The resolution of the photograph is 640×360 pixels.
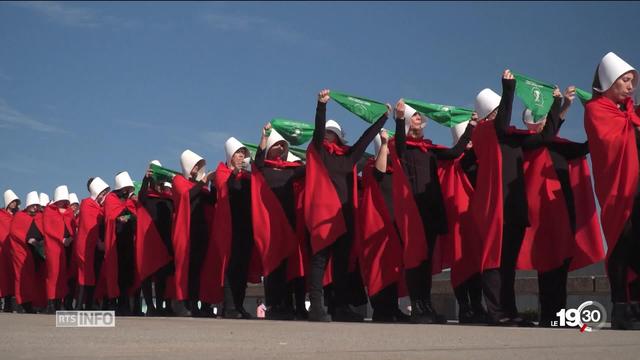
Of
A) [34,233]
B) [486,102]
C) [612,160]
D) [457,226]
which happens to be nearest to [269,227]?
[457,226]

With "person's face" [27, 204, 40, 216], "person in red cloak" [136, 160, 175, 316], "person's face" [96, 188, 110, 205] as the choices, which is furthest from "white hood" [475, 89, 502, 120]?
"person's face" [27, 204, 40, 216]

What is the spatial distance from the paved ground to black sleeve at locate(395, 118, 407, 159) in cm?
267

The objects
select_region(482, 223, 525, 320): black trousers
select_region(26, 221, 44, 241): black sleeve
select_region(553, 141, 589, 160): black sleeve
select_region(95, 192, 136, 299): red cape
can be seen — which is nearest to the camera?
select_region(482, 223, 525, 320): black trousers

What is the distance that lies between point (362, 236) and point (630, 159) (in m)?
3.21

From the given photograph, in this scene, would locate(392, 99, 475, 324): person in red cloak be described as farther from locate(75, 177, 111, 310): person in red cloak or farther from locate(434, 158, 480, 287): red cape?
locate(75, 177, 111, 310): person in red cloak

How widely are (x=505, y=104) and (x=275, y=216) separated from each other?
3.32 m

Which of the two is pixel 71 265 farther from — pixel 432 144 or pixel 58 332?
pixel 58 332

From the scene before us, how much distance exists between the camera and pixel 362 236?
9.70 m

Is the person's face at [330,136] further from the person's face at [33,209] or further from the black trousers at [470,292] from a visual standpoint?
the person's face at [33,209]

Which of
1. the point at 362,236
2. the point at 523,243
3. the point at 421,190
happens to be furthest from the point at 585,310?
the point at 362,236

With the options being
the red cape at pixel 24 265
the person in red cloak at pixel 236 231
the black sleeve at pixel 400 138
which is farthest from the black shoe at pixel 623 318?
the red cape at pixel 24 265

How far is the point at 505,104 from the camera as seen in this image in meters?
8.11

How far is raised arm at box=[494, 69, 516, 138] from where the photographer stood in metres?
8.09

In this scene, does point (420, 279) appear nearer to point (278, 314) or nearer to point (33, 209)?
point (278, 314)
